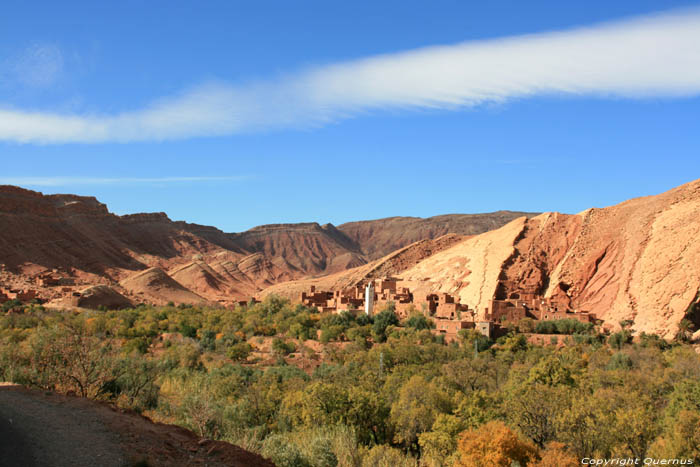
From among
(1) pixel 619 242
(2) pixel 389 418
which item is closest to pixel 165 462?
(2) pixel 389 418

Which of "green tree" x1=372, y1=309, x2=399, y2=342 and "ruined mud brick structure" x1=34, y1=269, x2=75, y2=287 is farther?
"ruined mud brick structure" x1=34, y1=269, x2=75, y2=287

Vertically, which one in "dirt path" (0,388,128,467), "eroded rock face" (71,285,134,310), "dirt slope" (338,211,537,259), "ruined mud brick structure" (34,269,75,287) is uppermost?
"dirt slope" (338,211,537,259)

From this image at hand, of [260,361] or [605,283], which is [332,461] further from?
[605,283]

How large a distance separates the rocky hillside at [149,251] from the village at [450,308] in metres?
17.9

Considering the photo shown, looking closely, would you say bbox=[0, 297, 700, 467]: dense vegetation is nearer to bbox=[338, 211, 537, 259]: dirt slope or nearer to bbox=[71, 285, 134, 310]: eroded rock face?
bbox=[71, 285, 134, 310]: eroded rock face

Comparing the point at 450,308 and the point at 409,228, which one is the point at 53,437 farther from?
the point at 409,228

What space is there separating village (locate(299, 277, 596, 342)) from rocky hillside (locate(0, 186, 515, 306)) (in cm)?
1788

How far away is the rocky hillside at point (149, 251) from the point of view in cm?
4900

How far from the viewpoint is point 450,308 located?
33656 mm

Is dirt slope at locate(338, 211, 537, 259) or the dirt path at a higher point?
dirt slope at locate(338, 211, 537, 259)

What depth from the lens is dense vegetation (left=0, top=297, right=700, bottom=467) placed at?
13.0 m

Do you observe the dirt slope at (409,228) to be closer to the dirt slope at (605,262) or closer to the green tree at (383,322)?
the dirt slope at (605,262)

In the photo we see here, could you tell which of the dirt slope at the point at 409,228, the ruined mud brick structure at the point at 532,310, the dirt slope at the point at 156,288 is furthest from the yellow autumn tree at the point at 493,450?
the dirt slope at the point at 409,228

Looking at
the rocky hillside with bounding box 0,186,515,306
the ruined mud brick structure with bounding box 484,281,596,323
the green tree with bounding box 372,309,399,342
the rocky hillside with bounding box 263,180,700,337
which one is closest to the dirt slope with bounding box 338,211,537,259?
the rocky hillside with bounding box 0,186,515,306
